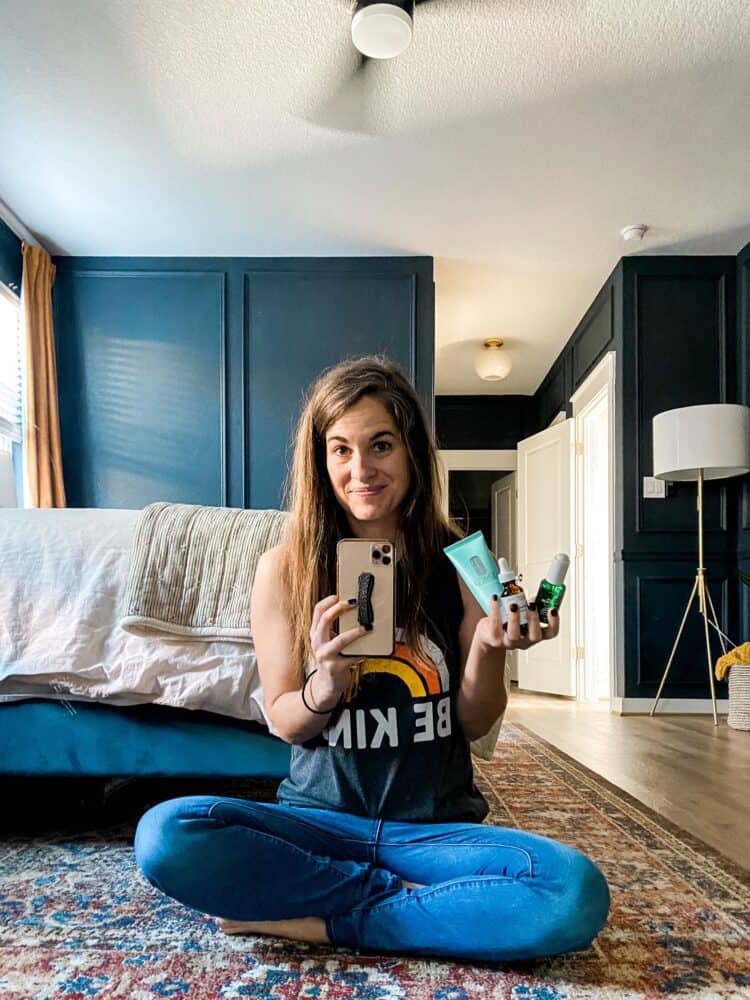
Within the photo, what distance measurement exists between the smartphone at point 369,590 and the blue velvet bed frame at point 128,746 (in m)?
0.58

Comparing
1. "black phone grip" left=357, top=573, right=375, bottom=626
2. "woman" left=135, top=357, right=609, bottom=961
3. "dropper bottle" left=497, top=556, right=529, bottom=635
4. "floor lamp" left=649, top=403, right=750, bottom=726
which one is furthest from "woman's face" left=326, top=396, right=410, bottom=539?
"floor lamp" left=649, top=403, right=750, bottom=726

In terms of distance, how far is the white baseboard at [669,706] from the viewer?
3.99 meters

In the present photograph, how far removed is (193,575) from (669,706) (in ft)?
10.6

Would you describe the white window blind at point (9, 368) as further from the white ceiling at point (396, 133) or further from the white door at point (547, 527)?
the white door at point (547, 527)

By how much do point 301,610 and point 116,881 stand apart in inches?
22.0

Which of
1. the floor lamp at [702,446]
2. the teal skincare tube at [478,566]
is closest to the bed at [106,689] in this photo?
the teal skincare tube at [478,566]

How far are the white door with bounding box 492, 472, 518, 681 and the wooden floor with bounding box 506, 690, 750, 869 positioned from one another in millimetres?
2854

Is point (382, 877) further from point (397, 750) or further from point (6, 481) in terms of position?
point (6, 481)

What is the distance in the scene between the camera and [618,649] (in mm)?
4133

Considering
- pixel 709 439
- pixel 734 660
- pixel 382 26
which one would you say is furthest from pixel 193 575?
pixel 709 439

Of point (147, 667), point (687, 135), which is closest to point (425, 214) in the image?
point (687, 135)

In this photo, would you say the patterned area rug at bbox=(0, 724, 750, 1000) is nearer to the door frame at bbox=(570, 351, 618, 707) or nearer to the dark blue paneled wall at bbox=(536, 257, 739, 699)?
the dark blue paneled wall at bbox=(536, 257, 739, 699)

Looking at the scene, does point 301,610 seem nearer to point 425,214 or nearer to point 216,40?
point 216,40

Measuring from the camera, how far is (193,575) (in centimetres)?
147
